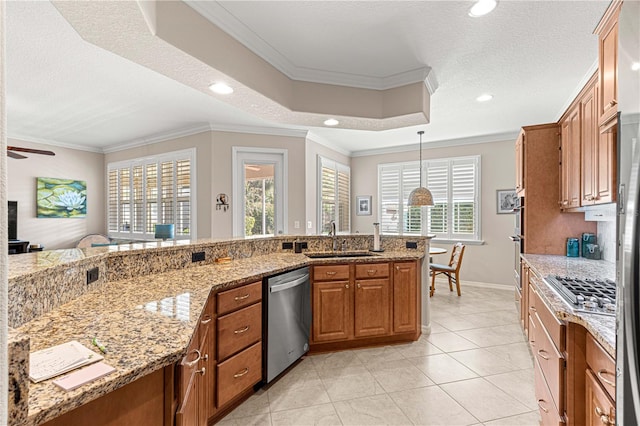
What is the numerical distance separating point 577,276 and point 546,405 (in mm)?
990

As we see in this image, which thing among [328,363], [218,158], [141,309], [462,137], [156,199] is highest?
[462,137]

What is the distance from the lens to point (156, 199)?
5680mm

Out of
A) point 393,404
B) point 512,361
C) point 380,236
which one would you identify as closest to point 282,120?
point 380,236

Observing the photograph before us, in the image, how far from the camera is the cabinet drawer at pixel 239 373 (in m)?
1.98

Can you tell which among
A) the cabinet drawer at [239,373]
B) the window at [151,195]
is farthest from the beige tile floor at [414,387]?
the window at [151,195]

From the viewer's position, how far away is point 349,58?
108 inches

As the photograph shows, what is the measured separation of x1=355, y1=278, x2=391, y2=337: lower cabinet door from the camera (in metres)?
3.06

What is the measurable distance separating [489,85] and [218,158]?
3756 millimetres

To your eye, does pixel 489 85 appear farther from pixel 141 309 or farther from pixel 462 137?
pixel 141 309

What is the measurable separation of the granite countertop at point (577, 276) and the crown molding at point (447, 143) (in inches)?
117

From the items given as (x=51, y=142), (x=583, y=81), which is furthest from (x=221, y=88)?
(x=51, y=142)

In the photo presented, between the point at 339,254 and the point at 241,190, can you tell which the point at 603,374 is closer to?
the point at 339,254

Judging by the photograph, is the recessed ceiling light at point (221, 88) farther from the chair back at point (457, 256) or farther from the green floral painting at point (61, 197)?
the green floral painting at point (61, 197)

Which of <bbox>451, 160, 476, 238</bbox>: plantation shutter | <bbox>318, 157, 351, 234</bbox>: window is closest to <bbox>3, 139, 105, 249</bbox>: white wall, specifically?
<bbox>318, 157, 351, 234</bbox>: window
